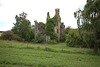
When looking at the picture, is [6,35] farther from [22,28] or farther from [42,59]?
[42,59]

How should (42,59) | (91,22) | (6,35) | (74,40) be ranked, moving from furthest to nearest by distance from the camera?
1. (6,35)
2. (74,40)
3. (91,22)
4. (42,59)

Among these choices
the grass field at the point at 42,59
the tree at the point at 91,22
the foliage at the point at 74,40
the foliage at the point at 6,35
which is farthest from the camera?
the foliage at the point at 6,35

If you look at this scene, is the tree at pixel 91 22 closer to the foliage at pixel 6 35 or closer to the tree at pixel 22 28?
the foliage at pixel 6 35

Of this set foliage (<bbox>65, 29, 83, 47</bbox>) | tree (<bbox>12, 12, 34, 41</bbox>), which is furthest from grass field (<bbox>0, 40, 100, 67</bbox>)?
tree (<bbox>12, 12, 34, 41</bbox>)

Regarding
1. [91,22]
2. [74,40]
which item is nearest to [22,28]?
[74,40]

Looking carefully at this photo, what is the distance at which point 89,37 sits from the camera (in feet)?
49.9

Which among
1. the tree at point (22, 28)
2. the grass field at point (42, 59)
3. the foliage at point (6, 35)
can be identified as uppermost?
the tree at point (22, 28)

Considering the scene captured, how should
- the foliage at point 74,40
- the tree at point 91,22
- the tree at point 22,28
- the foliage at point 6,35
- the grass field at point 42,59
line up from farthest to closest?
the tree at point 22,28 → the foliage at point 6,35 → the foliage at point 74,40 → the tree at point 91,22 → the grass field at point 42,59

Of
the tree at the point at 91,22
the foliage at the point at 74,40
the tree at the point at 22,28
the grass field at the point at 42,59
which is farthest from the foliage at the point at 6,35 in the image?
the tree at the point at 91,22

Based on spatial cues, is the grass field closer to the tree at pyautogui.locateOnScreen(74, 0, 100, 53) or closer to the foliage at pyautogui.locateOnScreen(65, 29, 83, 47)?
the tree at pyautogui.locateOnScreen(74, 0, 100, 53)

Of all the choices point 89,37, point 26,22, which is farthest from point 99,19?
point 26,22

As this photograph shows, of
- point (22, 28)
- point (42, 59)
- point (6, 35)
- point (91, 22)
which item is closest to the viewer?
point (42, 59)

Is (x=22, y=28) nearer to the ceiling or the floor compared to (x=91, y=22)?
nearer to the ceiling

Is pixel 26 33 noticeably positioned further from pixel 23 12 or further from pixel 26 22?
pixel 23 12
